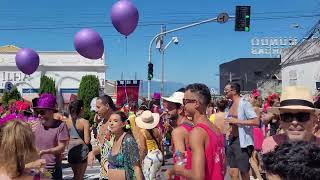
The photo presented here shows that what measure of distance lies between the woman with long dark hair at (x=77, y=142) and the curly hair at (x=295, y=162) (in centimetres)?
555

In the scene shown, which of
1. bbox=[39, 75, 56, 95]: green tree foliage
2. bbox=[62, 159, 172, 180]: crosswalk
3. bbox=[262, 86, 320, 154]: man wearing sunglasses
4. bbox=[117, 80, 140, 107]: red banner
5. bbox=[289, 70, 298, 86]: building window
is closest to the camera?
bbox=[262, 86, 320, 154]: man wearing sunglasses

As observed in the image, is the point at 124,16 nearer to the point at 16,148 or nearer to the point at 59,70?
the point at 16,148

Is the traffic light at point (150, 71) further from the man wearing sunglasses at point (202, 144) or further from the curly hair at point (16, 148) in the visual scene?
the curly hair at point (16, 148)

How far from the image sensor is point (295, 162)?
182 cm

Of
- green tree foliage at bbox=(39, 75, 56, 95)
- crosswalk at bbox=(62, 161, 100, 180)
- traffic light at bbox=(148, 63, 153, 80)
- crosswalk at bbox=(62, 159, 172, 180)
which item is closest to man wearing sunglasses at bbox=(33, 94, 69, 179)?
crosswalk at bbox=(62, 159, 172, 180)

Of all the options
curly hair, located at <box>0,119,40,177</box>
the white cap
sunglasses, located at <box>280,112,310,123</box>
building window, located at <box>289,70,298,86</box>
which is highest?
building window, located at <box>289,70,298,86</box>

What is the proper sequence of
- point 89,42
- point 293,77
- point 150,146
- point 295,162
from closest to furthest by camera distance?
1. point 295,162
2. point 150,146
3. point 89,42
4. point 293,77

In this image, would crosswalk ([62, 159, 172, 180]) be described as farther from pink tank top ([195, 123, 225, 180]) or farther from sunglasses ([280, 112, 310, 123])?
sunglasses ([280, 112, 310, 123])

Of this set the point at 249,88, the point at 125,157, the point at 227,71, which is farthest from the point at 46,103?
the point at 227,71

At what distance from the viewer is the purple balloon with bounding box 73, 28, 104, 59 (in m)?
11.6

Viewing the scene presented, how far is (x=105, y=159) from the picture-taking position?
18.3 ft

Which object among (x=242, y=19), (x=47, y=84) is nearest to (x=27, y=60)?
(x=242, y=19)

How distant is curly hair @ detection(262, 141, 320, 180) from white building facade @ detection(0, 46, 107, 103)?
38.6 meters

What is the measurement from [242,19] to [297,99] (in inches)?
656
